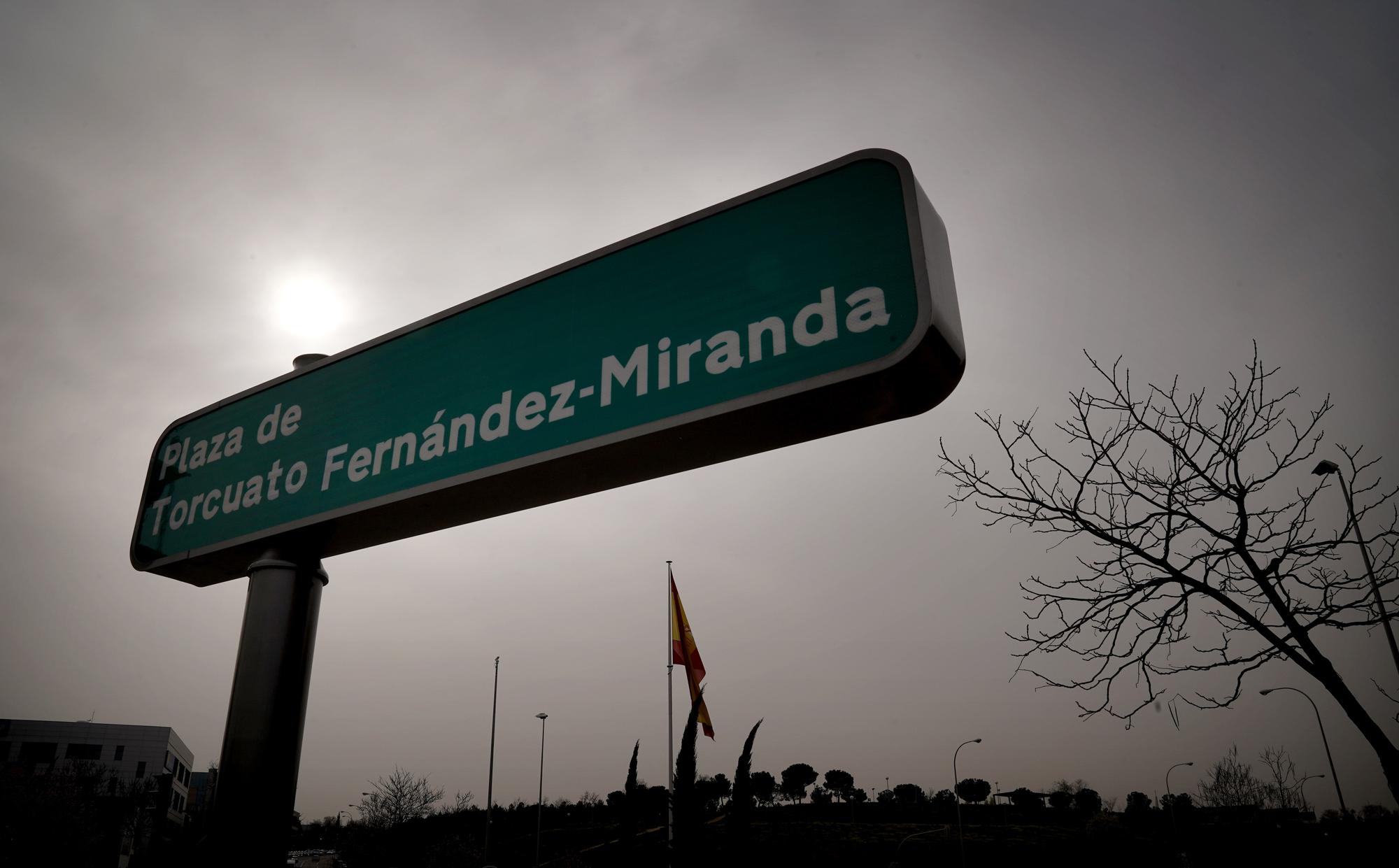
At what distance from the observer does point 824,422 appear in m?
1.96

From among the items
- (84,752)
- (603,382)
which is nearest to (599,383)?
(603,382)

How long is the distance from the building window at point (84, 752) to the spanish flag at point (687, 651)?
3200 inches

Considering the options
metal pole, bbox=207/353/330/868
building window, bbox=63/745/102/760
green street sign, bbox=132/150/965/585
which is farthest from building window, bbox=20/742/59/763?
metal pole, bbox=207/353/330/868

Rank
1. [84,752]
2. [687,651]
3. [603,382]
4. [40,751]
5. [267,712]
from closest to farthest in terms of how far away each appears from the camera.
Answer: [603,382]
[267,712]
[687,651]
[40,751]
[84,752]

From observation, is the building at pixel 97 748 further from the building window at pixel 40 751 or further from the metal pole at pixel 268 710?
the metal pole at pixel 268 710

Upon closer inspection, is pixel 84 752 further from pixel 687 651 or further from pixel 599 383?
pixel 599 383

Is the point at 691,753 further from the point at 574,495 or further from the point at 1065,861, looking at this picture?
the point at 1065,861

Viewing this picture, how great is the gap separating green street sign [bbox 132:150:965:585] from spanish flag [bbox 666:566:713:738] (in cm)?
687

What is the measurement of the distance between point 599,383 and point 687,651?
379 inches

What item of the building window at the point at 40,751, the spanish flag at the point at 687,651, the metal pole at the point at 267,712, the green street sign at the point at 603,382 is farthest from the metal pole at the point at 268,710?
the building window at the point at 40,751

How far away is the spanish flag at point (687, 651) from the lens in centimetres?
1113

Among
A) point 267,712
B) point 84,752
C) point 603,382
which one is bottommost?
point 267,712

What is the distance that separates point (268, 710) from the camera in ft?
7.95

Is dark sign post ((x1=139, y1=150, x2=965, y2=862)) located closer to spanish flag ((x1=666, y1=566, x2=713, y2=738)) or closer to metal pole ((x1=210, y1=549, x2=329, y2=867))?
metal pole ((x1=210, y1=549, x2=329, y2=867))
